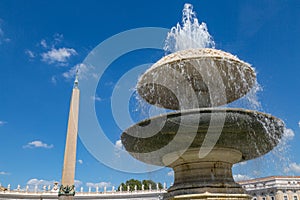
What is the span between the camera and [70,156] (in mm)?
16172

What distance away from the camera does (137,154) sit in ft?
38.3

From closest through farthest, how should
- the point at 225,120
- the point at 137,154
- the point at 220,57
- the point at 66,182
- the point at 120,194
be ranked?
1. the point at 225,120
2. the point at 220,57
3. the point at 137,154
4. the point at 66,182
5. the point at 120,194

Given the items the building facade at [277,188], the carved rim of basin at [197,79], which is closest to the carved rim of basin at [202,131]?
the carved rim of basin at [197,79]

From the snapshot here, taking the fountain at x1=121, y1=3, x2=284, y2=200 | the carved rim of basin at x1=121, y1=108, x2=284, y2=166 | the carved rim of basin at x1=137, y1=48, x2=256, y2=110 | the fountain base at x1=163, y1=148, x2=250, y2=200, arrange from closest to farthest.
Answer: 1. the carved rim of basin at x1=121, y1=108, x2=284, y2=166
2. the fountain at x1=121, y1=3, x2=284, y2=200
3. the fountain base at x1=163, y1=148, x2=250, y2=200
4. the carved rim of basin at x1=137, y1=48, x2=256, y2=110

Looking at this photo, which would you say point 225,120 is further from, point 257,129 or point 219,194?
point 219,194

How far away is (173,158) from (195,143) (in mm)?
1227

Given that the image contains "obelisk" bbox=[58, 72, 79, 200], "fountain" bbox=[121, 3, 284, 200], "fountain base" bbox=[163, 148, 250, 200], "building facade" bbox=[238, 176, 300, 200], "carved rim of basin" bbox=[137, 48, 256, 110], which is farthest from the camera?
"building facade" bbox=[238, 176, 300, 200]

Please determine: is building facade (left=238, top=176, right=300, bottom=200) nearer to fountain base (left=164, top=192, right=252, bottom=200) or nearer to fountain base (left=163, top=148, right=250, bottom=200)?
fountain base (left=163, top=148, right=250, bottom=200)

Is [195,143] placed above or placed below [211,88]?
below

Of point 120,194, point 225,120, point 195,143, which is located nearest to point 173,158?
point 195,143

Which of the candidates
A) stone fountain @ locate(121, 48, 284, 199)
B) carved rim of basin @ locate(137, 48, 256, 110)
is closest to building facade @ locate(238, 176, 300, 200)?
carved rim of basin @ locate(137, 48, 256, 110)

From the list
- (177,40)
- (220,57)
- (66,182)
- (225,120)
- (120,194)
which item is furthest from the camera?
(120,194)

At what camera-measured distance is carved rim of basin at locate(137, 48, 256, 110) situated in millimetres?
10836

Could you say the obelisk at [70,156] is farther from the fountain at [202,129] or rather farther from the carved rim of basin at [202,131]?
the carved rim of basin at [202,131]
